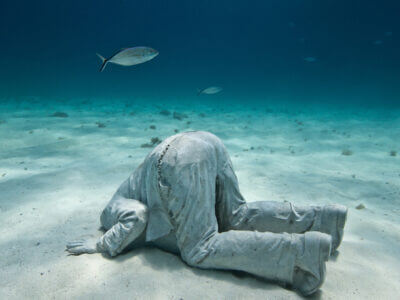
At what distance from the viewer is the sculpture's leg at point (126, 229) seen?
2.61 m

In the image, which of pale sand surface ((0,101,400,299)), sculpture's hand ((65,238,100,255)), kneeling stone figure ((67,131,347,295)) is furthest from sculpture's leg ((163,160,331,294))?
sculpture's hand ((65,238,100,255))

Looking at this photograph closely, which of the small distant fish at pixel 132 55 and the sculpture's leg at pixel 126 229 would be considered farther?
the small distant fish at pixel 132 55

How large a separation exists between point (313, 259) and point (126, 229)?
5.96 feet

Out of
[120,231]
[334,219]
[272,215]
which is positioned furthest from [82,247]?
[334,219]

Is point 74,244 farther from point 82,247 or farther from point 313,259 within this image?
point 313,259

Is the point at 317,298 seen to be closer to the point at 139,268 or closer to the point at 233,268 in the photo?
the point at 233,268

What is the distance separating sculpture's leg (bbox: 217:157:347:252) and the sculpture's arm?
3.20 ft

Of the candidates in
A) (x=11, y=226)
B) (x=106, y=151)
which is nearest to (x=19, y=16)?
(x=106, y=151)

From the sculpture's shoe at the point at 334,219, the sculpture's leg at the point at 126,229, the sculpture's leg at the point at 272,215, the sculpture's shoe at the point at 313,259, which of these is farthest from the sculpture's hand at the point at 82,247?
the sculpture's shoe at the point at 334,219

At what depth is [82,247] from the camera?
9.53 ft

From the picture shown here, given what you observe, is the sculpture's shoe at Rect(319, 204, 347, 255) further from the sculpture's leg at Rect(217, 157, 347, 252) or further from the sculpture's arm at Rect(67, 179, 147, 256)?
the sculpture's arm at Rect(67, 179, 147, 256)

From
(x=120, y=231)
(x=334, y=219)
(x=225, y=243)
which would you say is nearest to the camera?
(x=225, y=243)

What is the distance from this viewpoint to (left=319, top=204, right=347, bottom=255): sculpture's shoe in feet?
9.35

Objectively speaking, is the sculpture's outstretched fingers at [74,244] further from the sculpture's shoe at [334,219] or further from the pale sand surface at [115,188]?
the sculpture's shoe at [334,219]
